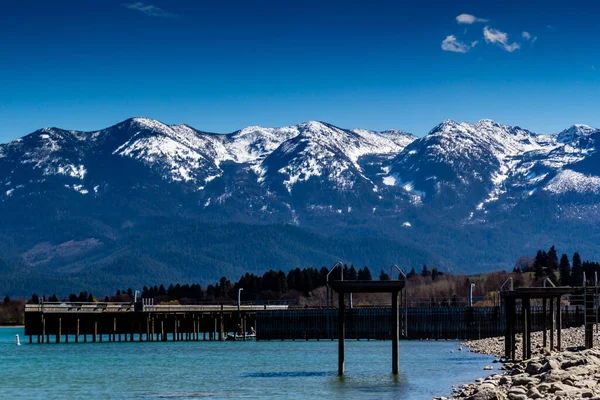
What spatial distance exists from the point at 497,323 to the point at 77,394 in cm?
7382

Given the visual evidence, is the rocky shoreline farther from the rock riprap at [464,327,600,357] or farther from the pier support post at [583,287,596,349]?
the rock riprap at [464,327,600,357]

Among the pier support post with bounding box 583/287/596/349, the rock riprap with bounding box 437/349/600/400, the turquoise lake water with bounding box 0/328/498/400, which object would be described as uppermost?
the pier support post with bounding box 583/287/596/349

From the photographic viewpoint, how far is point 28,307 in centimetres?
15225

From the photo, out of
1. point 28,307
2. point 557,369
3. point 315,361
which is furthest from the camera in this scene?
point 28,307

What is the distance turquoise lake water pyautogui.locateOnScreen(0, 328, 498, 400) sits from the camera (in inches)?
2689

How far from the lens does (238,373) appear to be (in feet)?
277

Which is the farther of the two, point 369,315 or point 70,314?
point 70,314

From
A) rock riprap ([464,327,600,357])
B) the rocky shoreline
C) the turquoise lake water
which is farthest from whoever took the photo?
rock riprap ([464,327,600,357])

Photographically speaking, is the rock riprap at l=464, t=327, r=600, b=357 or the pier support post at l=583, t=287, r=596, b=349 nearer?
the pier support post at l=583, t=287, r=596, b=349

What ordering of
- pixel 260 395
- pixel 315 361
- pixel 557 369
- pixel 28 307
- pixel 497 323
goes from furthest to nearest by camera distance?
pixel 28 307 → pixel 497 323 → pixel 315 361 → pixel 260 395 → pixel 557 369

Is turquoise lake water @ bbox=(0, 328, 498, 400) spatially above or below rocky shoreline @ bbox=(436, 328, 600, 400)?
below

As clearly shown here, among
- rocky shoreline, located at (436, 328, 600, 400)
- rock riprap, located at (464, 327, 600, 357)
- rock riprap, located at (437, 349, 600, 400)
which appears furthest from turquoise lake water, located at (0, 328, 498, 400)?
rock riprap, located at (437, 349, 600, 400)

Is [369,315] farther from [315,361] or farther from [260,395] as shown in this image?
[260,395]

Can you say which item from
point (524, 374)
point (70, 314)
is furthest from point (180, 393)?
point (70, 314)
